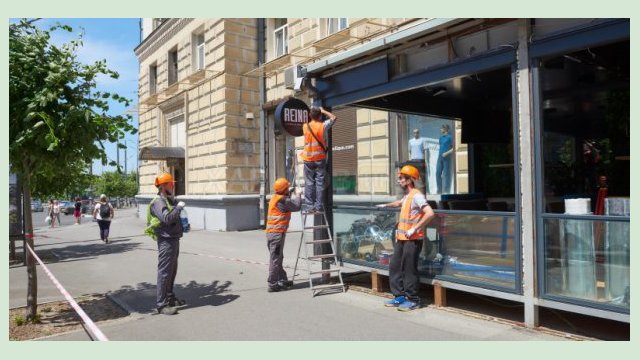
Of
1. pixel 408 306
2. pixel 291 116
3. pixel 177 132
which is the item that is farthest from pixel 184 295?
pixel 177 132

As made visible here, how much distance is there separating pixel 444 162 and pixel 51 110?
348 inches

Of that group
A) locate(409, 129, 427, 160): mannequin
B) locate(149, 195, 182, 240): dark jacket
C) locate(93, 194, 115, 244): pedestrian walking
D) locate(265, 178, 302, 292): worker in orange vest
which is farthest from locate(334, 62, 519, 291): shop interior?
locate(93, 194, 115, 244): pedestrian walking

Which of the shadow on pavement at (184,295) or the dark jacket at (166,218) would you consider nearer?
the dark jacket at (166,218)

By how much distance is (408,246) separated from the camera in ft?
21.8

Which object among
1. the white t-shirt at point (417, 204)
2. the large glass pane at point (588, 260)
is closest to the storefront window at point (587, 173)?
the large glass pane at point (588, 260)

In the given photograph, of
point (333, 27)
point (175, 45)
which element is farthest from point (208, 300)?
point (175, 45)

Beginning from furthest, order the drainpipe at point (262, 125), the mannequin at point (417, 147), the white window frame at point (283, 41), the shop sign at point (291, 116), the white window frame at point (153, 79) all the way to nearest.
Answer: the white window frame at point (153, 79) → the drainpipe at point (262, 125) → the white window frame at point (283, 41) → the mannequin at point (417, 147) → the shop sign at point (291, 116)

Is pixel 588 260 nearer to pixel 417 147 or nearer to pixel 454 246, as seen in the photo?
pixel 454 246

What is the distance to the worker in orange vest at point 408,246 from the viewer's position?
21.4ft

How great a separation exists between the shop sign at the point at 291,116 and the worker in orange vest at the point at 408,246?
8.48 feet

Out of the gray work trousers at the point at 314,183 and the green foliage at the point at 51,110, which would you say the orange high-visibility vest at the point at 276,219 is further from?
the green foliage at the point at 51,110

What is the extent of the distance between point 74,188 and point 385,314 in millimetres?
9424

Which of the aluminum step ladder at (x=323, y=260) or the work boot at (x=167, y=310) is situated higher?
the aluminum step ladder at (x=323, y=260)

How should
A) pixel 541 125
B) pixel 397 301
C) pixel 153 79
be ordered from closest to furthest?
pixel 541 125 < pixel 397 301 < pixel 153 79
